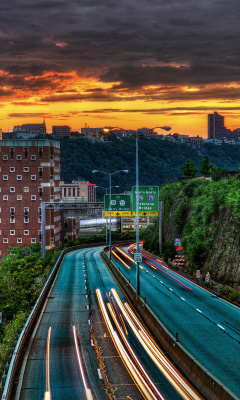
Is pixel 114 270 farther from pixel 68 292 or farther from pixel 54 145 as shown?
pixel 54 145

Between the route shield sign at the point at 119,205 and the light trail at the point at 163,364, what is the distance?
3810cm

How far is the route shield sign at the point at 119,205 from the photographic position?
69.1 meters

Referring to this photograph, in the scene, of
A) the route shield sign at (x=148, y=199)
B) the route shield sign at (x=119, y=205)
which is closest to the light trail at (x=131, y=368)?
the route shield sign at (x=148, y=199)

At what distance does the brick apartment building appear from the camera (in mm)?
124500

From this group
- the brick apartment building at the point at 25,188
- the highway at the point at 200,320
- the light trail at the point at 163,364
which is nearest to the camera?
the light trail at the point at 163,364

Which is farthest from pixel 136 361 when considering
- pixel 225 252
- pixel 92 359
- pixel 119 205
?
pixel 119 205

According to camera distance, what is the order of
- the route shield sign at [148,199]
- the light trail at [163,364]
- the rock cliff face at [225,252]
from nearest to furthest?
the light trail at [163,364] → the rock cliff face at [225,252] → the route shield sign at [148,199]

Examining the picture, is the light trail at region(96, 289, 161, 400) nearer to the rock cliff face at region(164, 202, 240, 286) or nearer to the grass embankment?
the grass embankment

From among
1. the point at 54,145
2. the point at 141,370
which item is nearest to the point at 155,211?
the point at 141,370

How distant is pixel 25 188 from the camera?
12625 centimetres

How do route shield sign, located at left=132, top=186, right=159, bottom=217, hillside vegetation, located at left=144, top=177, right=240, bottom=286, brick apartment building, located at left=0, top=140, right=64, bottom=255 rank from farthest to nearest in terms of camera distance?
brick apartment building, located at left=0, top=140, right=64, bottom=255
route shield sign, located at left=132, top=186, right=159, bottom=217
hillside vegetation, located at left=144, top=177, right=240, bottom=286

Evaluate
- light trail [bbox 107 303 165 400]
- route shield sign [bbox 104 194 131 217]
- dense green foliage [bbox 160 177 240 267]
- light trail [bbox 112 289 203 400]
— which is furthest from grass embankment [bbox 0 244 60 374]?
dense green foliage [bbox 160 177 240 267]

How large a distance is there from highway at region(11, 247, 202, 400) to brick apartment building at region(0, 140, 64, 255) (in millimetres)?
87725

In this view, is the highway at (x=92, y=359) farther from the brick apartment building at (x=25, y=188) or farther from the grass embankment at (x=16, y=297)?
the brick apartment building at (x=25, y=188)
